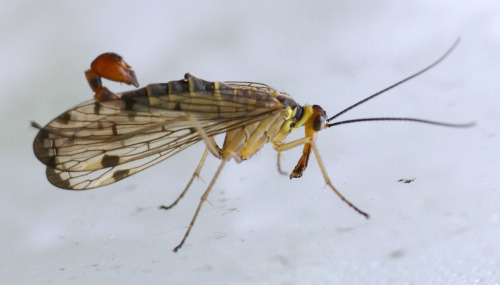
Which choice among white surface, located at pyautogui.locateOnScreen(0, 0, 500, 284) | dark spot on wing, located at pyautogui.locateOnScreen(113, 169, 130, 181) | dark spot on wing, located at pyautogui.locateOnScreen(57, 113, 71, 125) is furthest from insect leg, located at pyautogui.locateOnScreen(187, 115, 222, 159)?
dark spot on wing, located at pyautogui.locateOnScreen(57, 113, 71, 125)

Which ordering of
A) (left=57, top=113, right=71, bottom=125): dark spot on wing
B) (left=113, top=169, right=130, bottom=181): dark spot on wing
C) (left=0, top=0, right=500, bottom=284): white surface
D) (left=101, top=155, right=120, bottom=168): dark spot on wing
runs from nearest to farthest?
(left=0, top=0, right=500, bottom=284): white surface < (left=57, top=113, right=71, bottom=125): dark spot on wing < (left=101, top=155, right=120, bottom=168): dark spot on wing < (left=113, top=169, right=130, bottom=181): dark spot on wing

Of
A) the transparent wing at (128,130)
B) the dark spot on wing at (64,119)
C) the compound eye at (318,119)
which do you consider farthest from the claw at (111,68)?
the compound eye at (318,119)

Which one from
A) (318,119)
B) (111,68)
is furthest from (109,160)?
(318,119)

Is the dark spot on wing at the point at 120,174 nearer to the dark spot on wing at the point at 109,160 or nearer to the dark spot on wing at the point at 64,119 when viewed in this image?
the dark spot on wing at the point at 109,160

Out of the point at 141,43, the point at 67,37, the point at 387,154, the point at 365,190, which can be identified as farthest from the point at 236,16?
the point at 365,190

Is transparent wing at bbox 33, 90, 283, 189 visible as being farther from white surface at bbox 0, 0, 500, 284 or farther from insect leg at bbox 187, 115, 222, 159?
white surface at bbox 0, 0, 500, 284

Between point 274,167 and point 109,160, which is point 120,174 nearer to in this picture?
point 109,160

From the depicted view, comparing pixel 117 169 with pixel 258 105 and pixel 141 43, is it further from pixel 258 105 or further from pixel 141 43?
pixel 141 43
